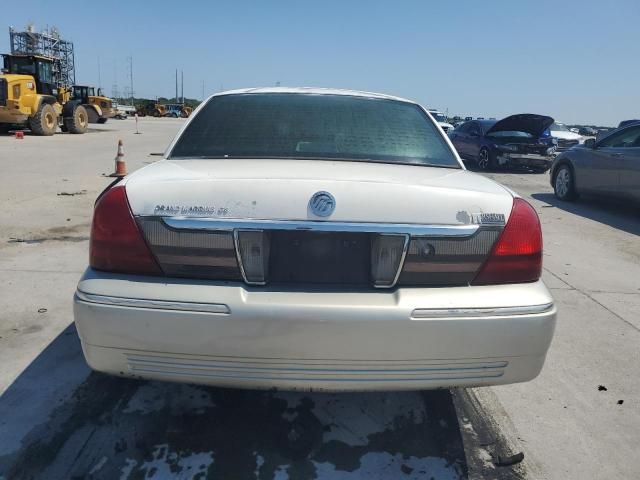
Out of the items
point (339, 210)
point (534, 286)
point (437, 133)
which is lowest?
point (534, 286)

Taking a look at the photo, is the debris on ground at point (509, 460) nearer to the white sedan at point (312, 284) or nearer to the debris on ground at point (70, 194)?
the white sedan at point (312, 284)

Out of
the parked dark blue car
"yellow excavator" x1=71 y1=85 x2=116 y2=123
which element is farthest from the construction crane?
the parked dark blue car

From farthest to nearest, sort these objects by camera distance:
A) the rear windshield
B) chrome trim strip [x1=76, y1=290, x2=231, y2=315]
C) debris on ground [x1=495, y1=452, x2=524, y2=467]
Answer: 1. the rear windshield
2. debris on ground [x1=495, y1=452, x2=524, y2=467]
3. chrome trim strip [x1=76, y1=290, x2=231, y2=315]

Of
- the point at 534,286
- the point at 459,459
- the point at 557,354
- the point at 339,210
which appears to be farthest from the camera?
the point at 557,354

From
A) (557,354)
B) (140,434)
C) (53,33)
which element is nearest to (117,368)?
(140,434)

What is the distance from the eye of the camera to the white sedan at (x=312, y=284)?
2.06 m

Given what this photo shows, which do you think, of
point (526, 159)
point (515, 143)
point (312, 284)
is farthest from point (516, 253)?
point (526, 159)

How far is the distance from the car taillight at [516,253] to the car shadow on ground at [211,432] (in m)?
0.88

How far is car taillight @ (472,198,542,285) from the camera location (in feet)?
7.31

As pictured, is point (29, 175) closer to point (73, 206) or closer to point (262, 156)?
point (73, 206)

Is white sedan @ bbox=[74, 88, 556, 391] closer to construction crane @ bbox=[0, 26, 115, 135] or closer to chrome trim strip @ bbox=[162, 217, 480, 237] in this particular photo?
chrome trim strip @ bbox=[162, 217, 480, 237]

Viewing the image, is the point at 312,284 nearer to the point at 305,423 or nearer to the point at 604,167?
the point at 305,423

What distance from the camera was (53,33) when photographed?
5325 centimetres

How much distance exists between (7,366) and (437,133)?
2837mm
